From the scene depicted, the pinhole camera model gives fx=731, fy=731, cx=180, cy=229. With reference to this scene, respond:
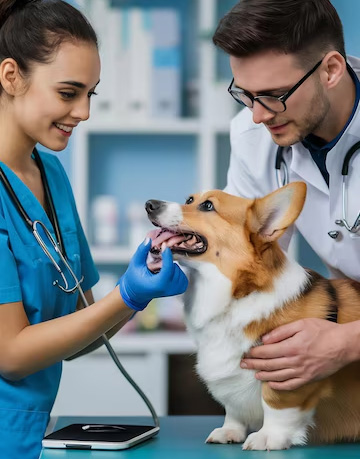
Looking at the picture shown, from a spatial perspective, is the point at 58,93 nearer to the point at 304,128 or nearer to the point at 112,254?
the point at 304,128

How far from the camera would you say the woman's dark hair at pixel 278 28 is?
1615 millimetres

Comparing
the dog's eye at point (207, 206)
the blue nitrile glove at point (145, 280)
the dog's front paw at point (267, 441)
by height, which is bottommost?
the dog's front paw at point (267, 441)

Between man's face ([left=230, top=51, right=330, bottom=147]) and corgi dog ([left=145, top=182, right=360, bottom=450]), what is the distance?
21 cm

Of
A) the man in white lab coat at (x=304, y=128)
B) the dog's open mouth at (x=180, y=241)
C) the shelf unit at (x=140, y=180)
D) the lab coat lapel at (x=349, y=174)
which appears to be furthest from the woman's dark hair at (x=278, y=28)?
the shelf unit at (x=140, y=180)

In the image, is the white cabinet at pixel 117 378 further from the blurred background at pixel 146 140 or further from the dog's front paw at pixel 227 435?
the dog's front paw at pixel 227 435

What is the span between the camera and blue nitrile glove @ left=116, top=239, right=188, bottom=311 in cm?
137

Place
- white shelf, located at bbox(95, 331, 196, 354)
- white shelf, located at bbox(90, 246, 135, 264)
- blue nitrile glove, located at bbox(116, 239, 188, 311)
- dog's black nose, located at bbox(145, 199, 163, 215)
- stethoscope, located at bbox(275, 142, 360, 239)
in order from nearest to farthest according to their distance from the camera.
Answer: blue nitrile glove, located at bbox(116, 239, 188, 311) → dog's black nose, located at bbox(145, 199, 163, 215) → stethoscope, located at bbox(275, 142, 360, 239) → white shelf, located at bbox(95, 331, 196, 354) → white shelf, located at bbox(90, 246, 135, 264)

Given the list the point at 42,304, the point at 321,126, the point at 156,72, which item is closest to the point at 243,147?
the point at 321,126

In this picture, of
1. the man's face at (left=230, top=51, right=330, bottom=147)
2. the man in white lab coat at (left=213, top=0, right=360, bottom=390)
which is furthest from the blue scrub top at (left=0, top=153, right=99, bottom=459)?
the man's face at (left=230, top=51, right=330, bottom=147)

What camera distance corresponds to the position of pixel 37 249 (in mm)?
1557

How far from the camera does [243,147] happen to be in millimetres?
1986

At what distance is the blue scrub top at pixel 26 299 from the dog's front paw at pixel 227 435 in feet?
1.19

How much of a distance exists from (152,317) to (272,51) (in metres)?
2.18

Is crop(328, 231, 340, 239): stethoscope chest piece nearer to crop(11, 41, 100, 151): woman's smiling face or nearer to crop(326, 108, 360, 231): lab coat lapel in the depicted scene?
crop(326, 108, 360, 231): lab coat lapel
